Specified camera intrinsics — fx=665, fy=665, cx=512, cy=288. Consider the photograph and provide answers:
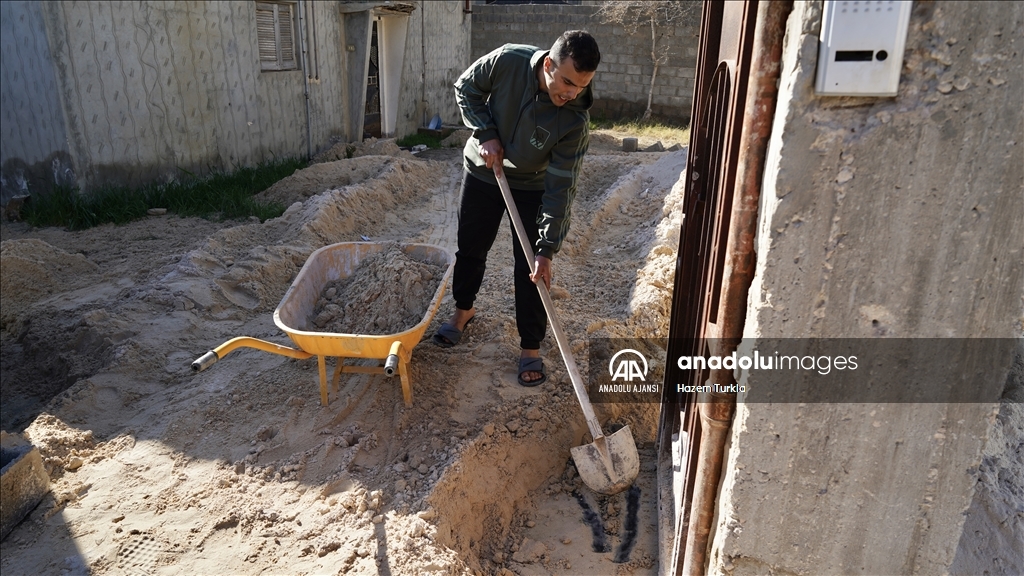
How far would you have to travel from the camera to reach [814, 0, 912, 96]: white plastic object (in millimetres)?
1460

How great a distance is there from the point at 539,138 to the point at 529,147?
71 mm

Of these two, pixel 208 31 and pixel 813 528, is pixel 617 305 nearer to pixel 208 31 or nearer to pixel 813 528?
pixel 813 528

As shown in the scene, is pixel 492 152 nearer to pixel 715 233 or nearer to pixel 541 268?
pixel 541 268

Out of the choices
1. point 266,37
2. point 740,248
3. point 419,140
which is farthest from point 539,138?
point 419,140

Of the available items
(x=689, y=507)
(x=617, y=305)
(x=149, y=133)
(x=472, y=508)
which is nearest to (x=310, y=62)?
(x=149, y=133)

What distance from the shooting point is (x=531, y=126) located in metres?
3.26

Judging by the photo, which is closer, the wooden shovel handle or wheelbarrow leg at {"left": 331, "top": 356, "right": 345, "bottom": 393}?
the wooden shovel handle

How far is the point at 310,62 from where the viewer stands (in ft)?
30.9

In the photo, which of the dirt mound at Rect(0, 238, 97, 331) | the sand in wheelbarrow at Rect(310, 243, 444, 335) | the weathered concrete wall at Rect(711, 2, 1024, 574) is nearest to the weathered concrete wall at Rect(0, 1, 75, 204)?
the dirt mound at Rect(0, 238, 97, 331)

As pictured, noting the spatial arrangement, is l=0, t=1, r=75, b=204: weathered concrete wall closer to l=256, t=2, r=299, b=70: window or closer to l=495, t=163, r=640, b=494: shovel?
l=256, t=2, r=299, b=70: window

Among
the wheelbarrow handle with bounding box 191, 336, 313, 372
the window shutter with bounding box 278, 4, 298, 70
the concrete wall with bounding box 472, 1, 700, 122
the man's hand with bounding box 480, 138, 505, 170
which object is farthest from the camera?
the concrete wall with bounding box 472, 1, 700, 122

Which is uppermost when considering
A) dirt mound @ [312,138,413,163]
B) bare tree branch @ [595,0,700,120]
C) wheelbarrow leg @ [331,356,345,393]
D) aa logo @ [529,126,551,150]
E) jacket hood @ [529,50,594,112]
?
bare tree branch @ [595,0,700,120]

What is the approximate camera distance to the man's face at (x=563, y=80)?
292cm

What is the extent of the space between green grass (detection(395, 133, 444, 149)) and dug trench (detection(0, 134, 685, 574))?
6.15 meters
